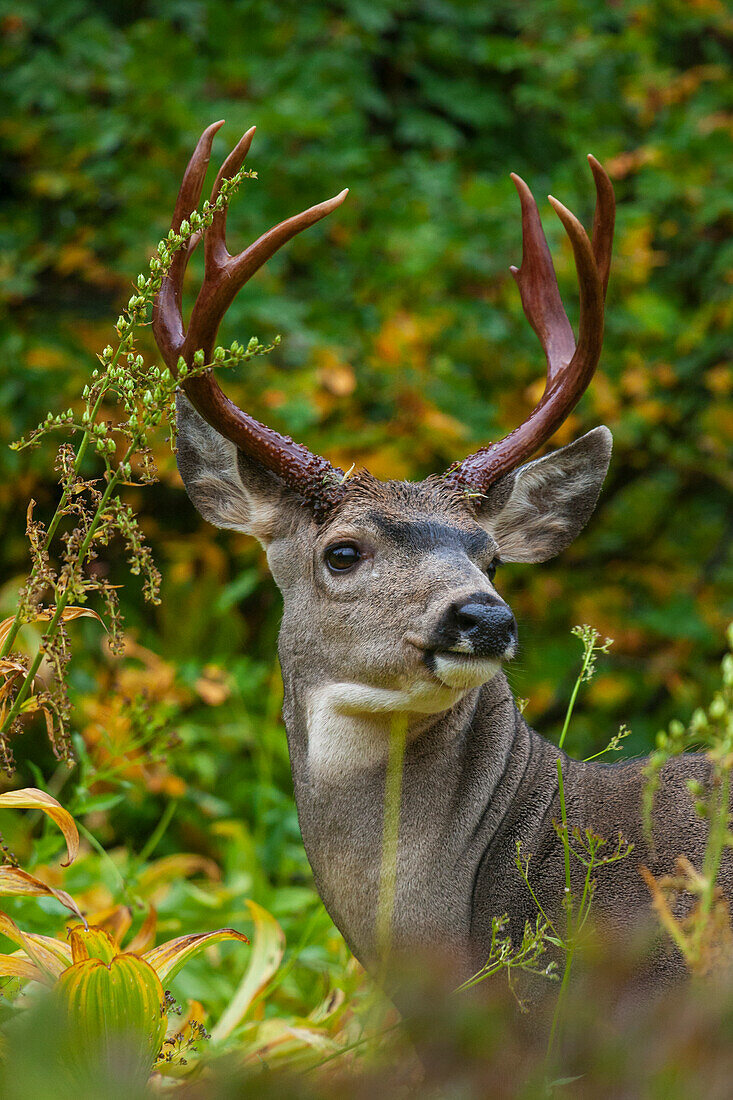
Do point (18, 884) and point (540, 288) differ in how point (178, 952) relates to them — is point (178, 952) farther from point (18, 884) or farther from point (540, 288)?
point (540, 288)

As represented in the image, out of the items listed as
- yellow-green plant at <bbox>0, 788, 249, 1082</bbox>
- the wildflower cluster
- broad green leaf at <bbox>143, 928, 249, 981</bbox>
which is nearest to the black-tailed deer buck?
broad green leaf at <bbox>143, 928, 249, 981</bbox>

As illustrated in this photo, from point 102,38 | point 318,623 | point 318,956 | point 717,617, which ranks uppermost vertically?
point 102,38

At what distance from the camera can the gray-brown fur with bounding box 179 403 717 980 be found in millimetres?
2643

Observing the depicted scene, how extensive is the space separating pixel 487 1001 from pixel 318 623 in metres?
1.58

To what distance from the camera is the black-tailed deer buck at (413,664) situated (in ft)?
8.68

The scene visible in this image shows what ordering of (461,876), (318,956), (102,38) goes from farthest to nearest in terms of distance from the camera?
(102,38), (318,956), (461,876)

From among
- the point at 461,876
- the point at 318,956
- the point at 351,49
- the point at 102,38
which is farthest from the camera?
the point at 351,49

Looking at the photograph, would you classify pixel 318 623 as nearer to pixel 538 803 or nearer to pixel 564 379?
pixel 538 803

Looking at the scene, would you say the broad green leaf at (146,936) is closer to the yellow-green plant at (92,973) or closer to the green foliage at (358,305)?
the yellow-green plant at (92,973)

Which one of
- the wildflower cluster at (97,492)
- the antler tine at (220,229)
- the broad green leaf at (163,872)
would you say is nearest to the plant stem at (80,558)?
the wildflower cluster at (97,492)

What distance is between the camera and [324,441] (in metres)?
5.86

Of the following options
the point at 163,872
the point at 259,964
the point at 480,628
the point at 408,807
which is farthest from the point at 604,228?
the point at 163,872

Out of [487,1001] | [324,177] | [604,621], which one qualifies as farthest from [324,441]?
[487,1001]

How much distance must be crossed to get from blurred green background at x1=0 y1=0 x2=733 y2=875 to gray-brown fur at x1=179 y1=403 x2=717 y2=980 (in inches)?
80.7
